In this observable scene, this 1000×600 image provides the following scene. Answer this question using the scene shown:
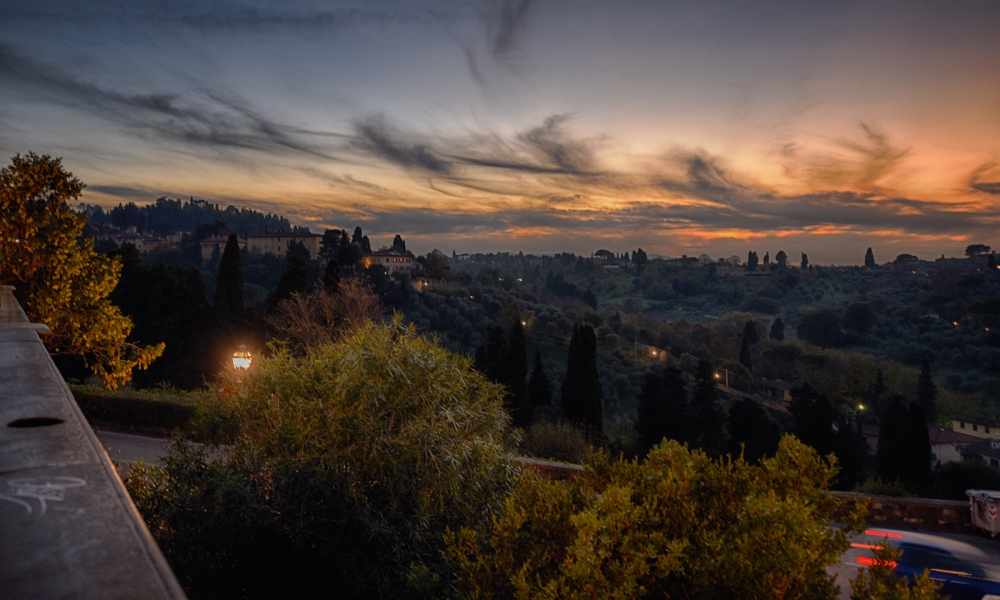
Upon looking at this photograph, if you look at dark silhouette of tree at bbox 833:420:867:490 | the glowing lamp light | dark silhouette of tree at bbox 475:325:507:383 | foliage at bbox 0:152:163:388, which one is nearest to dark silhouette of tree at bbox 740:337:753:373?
dark silhouette of tree at bbox 833:420:867:490

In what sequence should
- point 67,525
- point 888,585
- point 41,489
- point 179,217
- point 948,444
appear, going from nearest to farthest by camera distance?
point 67,525, point 41,489, point 888,585, point 948,444, point 179,217

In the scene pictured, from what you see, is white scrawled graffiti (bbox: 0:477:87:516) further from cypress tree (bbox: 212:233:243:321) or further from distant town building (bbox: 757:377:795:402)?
distant town building (bbox: 757:377:795:402)

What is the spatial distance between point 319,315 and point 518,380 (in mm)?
12239

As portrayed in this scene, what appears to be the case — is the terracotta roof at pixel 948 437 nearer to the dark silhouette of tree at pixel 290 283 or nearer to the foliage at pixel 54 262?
the dark silhouette of tree at pixel 290 283

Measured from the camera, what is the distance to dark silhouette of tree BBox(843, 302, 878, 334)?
7112cm

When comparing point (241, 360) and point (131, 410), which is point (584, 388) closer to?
point (131, 410)

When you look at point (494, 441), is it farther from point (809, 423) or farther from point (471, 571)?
point (809, 423)

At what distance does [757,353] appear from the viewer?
59.9 metres

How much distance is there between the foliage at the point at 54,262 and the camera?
943 centimetres

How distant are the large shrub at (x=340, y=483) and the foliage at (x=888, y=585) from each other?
2487 mm

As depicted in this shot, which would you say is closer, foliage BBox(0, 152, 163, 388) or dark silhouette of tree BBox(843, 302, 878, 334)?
foliage BBox(0, 152, 163, 388)

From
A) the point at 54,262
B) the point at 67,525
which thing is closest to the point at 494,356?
the point at 54,262

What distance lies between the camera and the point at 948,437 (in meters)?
37.7

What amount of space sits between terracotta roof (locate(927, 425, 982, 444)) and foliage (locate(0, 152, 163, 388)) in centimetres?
4837
